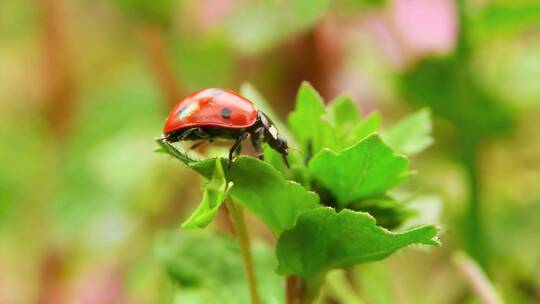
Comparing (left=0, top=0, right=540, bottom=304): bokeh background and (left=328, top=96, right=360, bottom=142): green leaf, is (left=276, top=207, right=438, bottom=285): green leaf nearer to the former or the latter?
(left=328, top=96, right=360, bottom=142): green leaf

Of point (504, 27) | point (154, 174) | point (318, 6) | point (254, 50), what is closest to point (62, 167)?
point (154, 174)

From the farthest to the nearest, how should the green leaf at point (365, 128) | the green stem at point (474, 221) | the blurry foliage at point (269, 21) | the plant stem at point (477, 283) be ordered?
the blurry foliage at point (269, 21), the green stem at point (474, 221), the plant stem at point (477, 283), the green leaf at point (365, 128)

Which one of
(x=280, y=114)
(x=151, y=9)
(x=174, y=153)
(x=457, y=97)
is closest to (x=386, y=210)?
(x=174, y=153)

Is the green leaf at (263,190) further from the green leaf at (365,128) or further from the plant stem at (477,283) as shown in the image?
the plant stem at (477,283)

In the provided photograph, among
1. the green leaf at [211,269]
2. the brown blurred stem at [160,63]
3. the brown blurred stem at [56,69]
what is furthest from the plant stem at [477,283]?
the brown blurred stem at [56,69]

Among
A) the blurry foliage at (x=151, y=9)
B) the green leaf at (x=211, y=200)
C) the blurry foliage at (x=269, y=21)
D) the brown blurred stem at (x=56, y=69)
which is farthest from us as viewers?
the brown blurred stem at (x=56, y=69)

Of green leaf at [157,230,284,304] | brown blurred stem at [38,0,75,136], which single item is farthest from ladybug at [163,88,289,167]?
brown blurred stem at [38,0,75,136]

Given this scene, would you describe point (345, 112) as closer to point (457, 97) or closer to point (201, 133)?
point (201, 133)
